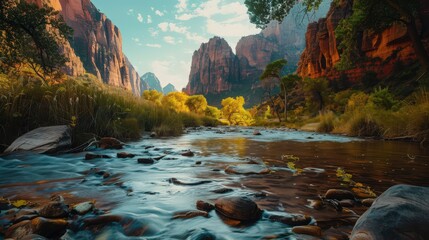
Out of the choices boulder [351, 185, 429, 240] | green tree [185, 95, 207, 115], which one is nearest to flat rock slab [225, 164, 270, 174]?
boulder [351, 185, 429, 240]

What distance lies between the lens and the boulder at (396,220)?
135 cm

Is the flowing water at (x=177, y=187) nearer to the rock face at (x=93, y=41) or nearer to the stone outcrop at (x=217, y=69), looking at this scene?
the rock face at (x=93, y=41)

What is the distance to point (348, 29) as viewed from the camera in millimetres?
11469

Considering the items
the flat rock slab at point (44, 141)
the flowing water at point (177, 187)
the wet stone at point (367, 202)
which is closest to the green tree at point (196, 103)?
the flat rock slab at point (44, 141)

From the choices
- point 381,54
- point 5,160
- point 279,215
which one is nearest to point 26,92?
point 5,160

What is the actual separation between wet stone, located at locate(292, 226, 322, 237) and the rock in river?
0.35 m

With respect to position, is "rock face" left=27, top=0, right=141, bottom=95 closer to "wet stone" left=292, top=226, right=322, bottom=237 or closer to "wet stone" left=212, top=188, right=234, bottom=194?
"wet stone" left=212, top=188, right=234, bottom=194

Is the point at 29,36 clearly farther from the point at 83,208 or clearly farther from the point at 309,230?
the point at 309,230

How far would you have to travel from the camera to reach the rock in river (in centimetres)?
205

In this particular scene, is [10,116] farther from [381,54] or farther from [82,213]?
[381,54]

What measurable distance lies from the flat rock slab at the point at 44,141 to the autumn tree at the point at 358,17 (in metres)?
9.56

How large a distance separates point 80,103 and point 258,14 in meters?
8.54

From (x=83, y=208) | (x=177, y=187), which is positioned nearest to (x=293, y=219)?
(x=177, y=187)

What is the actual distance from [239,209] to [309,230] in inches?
21.5
